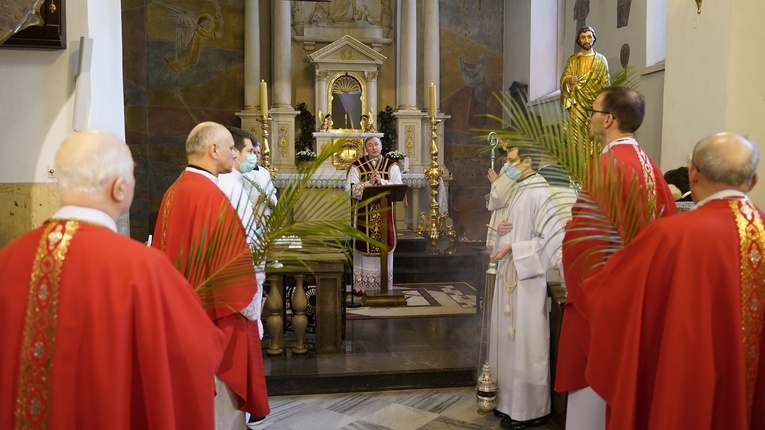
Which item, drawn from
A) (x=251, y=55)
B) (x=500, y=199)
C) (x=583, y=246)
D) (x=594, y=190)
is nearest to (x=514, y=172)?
(x=500, y=199)

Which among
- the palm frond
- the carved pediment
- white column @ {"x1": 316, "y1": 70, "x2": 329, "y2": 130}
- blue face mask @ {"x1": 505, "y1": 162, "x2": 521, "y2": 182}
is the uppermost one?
the carved pediment

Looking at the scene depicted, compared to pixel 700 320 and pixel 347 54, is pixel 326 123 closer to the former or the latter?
pixel 347 54

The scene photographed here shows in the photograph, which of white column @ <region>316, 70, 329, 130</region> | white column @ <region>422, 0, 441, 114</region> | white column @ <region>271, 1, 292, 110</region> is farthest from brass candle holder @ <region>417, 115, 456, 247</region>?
white column @ <region>271, 1, 292, 110</region>

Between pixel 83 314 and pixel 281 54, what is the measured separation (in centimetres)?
1070

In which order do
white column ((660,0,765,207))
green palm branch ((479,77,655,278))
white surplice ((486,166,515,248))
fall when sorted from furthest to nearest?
white surplice ((486,166,515,248))
white column ((660,0,765,207))
green palm branch ((479,77,655,278))

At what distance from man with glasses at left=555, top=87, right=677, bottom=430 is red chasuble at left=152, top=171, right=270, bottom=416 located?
1.46 meters

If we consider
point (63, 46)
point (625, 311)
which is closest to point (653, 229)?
point (625, 311)

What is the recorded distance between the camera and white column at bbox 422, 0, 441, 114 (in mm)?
12800

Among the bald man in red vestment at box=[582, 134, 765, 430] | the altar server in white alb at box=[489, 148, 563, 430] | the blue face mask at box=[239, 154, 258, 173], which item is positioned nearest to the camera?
the bald man in red vestment at box=[582, 134, 765, 430]

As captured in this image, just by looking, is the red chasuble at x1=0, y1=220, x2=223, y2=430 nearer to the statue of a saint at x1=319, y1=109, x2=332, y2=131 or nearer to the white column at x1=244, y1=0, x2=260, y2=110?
the statue of a saint at x1=319, y1=109, x2=332, y2=131

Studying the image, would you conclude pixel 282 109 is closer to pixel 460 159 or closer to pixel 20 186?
pixel 460 159

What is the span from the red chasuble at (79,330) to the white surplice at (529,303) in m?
2.92

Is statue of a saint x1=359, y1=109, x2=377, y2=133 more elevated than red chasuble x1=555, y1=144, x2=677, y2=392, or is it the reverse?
statue of a saint x1=359, y1=109, x2=377, y2=133

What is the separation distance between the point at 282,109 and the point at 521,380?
853cm
